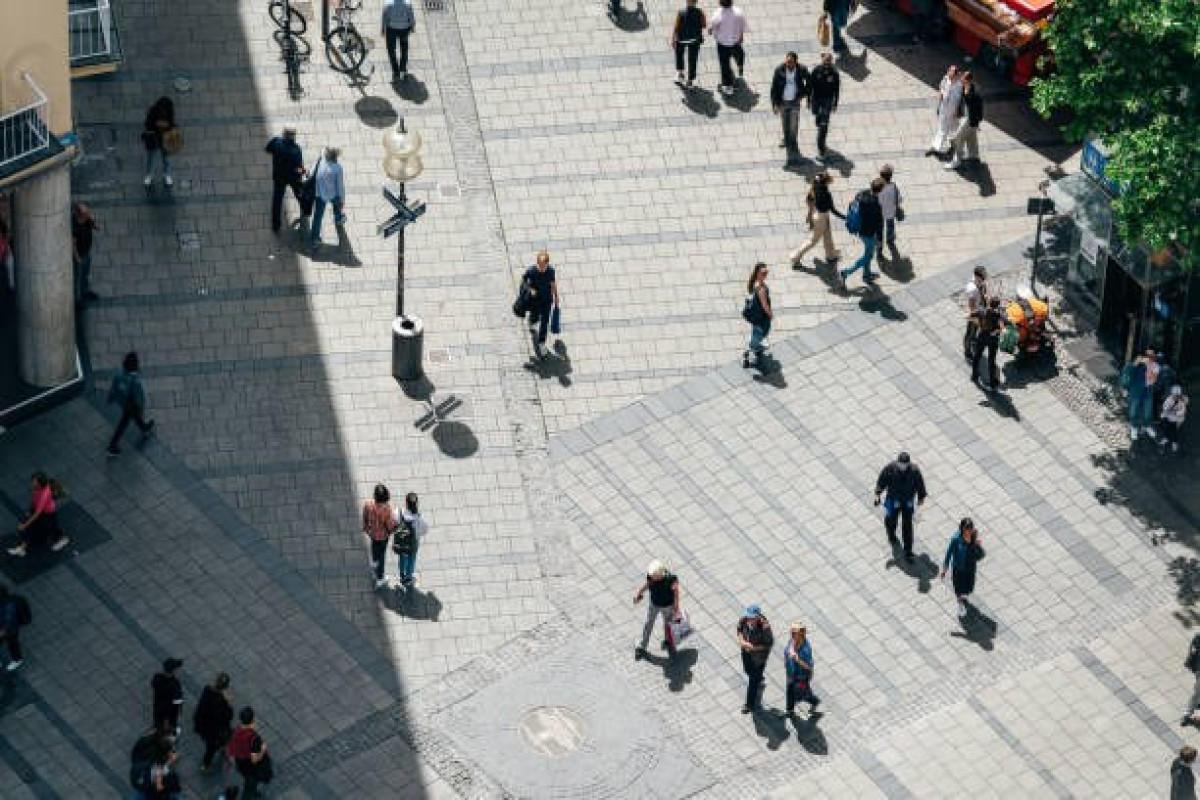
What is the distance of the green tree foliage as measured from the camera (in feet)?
123

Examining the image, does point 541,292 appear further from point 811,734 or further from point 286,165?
point 811,734

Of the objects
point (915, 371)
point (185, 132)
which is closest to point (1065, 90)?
point (915, 371)

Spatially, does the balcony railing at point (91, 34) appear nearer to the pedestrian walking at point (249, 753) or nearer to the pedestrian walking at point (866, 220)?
the pedestrian walking at point (866, 220)

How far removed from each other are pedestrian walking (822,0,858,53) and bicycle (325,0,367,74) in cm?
804

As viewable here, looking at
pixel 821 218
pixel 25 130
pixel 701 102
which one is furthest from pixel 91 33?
pixel 821 218

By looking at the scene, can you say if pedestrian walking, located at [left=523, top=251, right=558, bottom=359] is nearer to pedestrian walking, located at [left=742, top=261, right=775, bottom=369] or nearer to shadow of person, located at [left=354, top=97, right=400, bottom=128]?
pedestrian walking, located at [left=742, top=261, right=775, bottom=369]

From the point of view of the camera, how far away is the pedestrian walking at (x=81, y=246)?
136ft

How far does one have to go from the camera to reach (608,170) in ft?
150

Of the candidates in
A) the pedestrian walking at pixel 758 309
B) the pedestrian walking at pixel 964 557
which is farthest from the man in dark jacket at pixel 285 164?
the pedestrian walking at pixel 964 557

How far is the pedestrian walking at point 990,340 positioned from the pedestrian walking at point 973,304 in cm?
15

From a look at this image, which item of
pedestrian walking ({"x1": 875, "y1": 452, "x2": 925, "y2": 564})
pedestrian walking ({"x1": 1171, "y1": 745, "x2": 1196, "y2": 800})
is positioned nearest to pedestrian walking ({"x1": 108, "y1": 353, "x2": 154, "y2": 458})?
pedestrian walking ({"x1": 875, "y1": 452, "x2": 925, "y2": 564})

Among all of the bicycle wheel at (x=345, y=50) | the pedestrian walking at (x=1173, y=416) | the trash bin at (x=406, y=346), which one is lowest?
the pedestrian walking at (x=1173, y=416)

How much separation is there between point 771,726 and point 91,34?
15.3 meters

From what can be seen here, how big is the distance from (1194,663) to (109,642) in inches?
573
